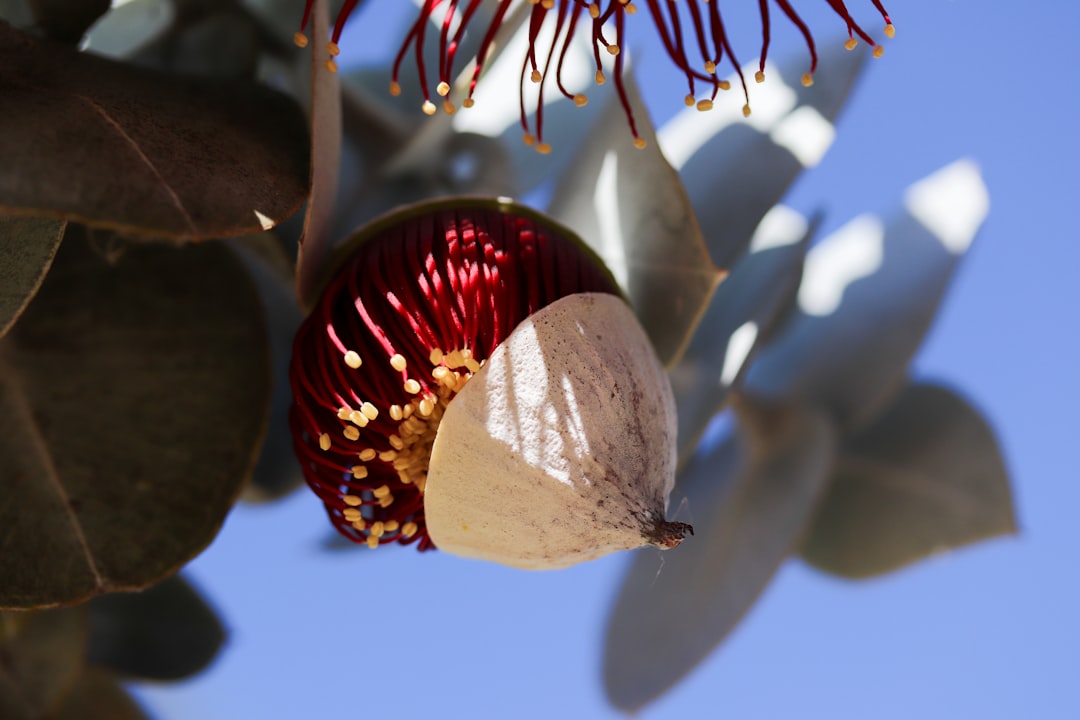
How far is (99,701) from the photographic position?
0.84 meters

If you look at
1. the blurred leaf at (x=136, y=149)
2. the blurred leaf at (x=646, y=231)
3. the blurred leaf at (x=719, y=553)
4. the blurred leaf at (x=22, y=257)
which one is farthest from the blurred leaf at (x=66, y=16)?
the blurred leaf at (x=719, y=553)

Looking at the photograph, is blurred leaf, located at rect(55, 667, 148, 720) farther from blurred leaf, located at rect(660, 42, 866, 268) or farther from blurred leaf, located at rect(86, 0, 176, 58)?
blurred leaf, located at rect(660, 42, 866, 268)

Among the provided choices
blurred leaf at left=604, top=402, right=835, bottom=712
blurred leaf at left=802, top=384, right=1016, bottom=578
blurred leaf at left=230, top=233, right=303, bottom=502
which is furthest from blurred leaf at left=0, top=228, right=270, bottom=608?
blurred leaf at left=802, top=384, right=1016, bottom=578

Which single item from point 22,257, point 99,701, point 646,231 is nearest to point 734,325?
point 646,231

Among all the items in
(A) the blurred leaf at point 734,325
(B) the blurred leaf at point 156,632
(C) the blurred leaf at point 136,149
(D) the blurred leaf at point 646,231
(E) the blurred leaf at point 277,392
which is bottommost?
(B) the blurred leaf at point 156,632

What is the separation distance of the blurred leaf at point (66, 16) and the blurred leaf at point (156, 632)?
1.18ft

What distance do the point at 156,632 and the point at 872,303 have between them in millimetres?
515

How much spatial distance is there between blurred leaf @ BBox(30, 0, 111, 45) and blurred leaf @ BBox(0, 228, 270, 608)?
0.33 ft

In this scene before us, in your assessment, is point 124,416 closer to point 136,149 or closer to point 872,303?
point 136,149

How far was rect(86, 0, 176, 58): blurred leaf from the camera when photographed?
0.72 meters

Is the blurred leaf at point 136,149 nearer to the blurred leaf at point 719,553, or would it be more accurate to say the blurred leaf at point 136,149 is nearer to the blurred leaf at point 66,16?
the blurred leaf at point 66,16

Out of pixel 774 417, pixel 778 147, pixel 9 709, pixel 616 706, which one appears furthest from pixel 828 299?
pixel 9 709

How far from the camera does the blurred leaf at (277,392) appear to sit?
0.69 metres

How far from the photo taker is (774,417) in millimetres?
823
